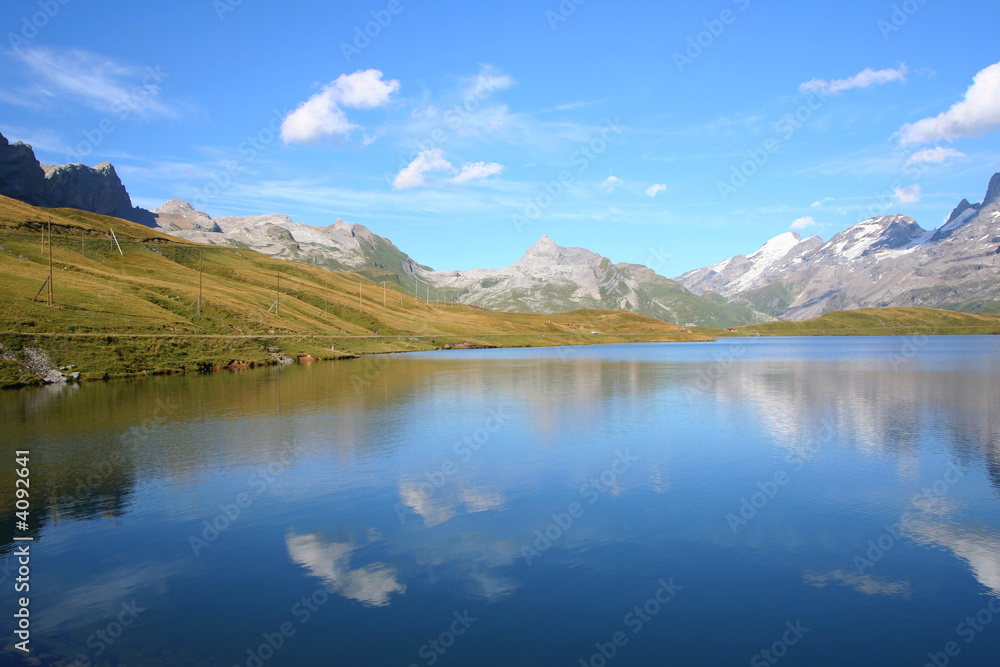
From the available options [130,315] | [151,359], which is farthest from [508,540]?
[130,315]

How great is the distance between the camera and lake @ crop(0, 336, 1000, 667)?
1664 centimetres

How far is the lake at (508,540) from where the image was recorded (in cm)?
1664

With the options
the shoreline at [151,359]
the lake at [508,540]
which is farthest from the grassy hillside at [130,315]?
the lake at [508,540]

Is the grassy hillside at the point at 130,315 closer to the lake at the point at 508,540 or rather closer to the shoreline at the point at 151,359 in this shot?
the shoreline at the point at 151,359

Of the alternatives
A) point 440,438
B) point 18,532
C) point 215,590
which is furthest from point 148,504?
point 440,438

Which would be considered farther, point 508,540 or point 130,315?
point 130,315

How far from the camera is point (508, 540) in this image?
24.1 meters

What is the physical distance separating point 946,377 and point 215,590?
10322 centimetres

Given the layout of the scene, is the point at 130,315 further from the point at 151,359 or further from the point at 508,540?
the point at 508,540

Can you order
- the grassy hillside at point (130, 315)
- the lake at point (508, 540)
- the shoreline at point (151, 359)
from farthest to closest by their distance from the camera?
the grassy hillside at point (130, 315) → the shoreline at point (151, 359) → the lake at point (508, 540)

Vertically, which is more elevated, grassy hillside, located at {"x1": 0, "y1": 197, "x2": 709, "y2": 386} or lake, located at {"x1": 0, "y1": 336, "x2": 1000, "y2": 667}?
grassy hillside, located at {"x1": 0, "y1": 197, "x2": 709, "y2": 386}

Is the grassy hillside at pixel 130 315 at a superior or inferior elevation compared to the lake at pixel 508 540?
superior

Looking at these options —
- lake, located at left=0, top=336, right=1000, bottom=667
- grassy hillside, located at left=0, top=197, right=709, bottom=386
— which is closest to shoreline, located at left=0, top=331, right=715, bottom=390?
grassy hillside, located at left=0, top=197, right=709, bottom=386

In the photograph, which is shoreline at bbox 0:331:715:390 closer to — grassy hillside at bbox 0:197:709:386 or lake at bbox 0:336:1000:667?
grassy hillside at bbox 0:197:709:386
